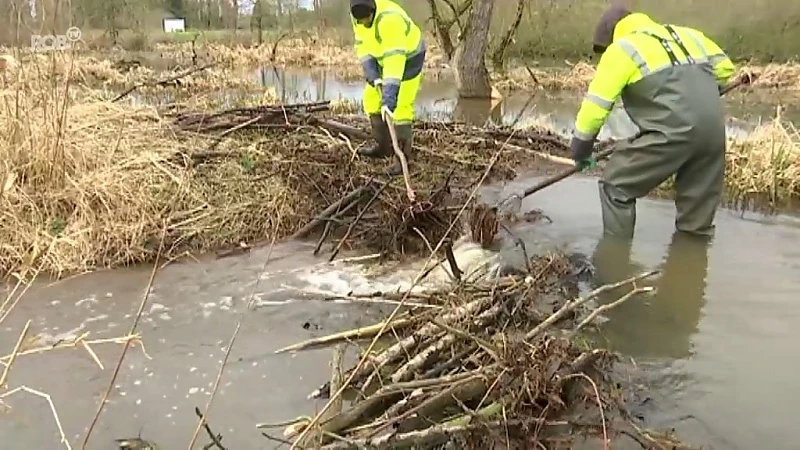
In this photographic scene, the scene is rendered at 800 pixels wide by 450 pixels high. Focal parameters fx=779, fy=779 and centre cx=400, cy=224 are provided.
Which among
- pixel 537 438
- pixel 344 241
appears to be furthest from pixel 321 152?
pixel 537 438

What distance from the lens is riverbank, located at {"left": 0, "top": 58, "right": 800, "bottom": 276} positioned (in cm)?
604

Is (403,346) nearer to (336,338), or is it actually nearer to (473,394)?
(473,394)

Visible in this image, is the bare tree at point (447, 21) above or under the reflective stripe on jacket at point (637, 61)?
above

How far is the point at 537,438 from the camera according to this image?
3.26 m

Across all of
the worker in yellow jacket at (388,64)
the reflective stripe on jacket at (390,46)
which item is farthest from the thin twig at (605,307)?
the reflective stripe on jacket at (390,46)

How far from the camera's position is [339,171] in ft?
23.5

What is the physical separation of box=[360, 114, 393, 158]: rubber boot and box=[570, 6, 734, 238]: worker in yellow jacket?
2.36 meters

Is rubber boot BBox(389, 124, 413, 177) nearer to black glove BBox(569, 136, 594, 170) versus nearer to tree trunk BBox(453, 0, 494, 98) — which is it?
black glove BBox(569, 136, 594, 170)

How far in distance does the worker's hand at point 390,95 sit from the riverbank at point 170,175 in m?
0.65

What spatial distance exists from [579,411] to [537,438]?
418 millimetres

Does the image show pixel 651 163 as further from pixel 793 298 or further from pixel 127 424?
→ pixel 127 424

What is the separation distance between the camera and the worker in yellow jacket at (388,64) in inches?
284

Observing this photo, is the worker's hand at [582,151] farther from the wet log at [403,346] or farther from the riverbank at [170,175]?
the wet log at [403,346]

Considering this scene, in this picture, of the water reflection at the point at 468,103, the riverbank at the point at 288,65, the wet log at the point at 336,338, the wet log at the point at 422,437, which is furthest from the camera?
the riverbank at the point at 288,65
